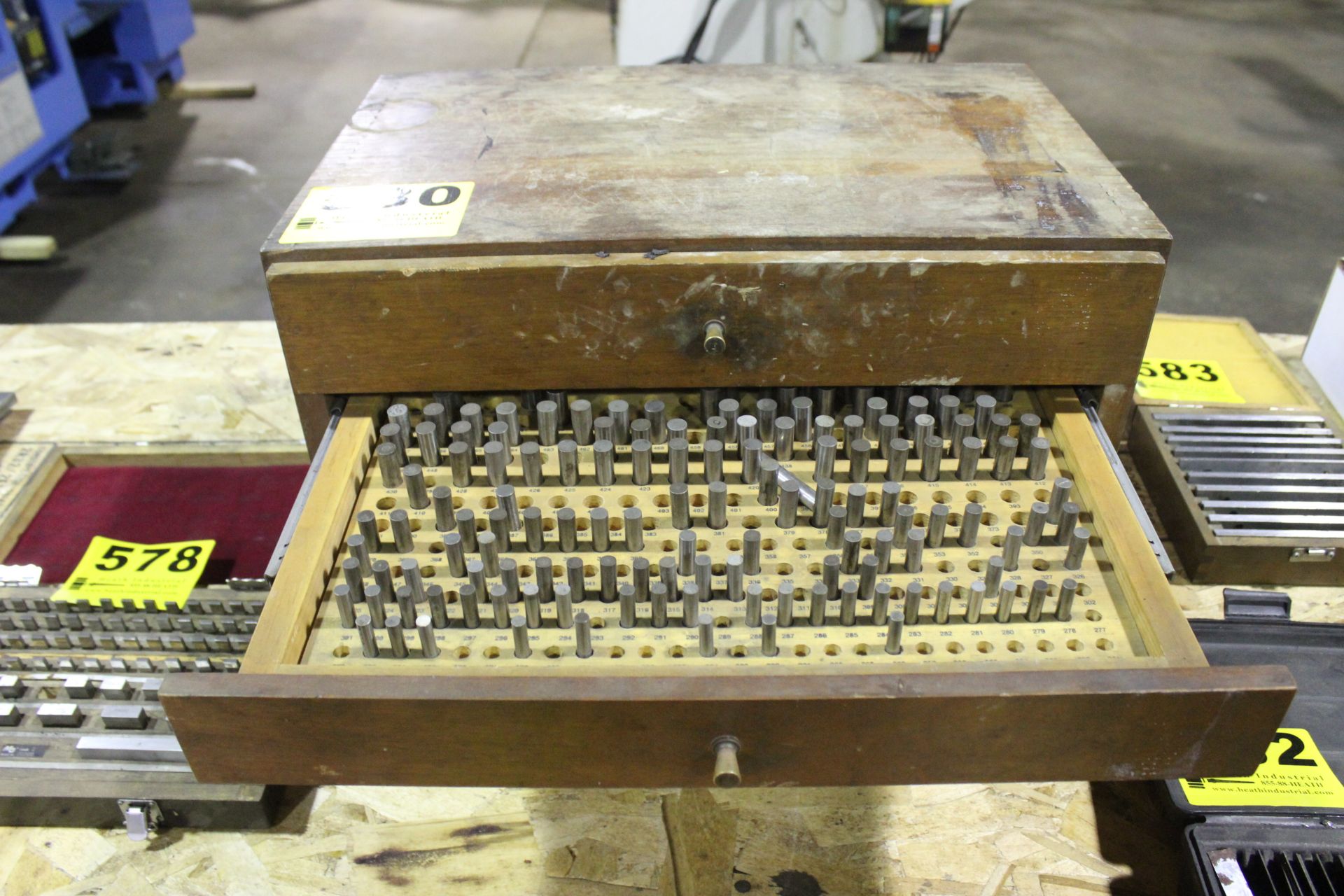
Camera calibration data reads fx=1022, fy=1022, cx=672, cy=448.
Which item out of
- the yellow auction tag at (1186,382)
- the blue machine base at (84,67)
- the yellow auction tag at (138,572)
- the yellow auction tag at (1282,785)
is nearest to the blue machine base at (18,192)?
the blue machine base at (84,67)

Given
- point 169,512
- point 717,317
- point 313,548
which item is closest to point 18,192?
point 169,512

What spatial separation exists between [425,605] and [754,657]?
0.35m

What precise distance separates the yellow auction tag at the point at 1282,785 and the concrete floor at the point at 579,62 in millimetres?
2093

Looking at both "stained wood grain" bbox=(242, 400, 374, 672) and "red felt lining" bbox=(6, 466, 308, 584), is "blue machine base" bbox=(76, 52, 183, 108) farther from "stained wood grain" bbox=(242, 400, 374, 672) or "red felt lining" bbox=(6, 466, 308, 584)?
"stained wood grain" bbox=(242, 400, 374, 672)

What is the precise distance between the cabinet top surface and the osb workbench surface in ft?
2.37

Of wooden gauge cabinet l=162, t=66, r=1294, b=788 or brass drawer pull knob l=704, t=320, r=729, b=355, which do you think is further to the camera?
brass drawer pull knob l=704, t=320, r=729, b=355

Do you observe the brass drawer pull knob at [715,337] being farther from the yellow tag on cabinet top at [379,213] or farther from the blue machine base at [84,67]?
the blue machine base at [84,67]

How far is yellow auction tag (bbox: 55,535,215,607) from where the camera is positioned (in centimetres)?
153

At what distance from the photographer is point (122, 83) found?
178 inches

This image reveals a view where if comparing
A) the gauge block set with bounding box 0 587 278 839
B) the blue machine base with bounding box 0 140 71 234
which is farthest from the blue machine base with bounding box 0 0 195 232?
the gauge block set with bounding box 0 587 278 839

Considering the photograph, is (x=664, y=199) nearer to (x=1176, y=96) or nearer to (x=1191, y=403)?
(x=1191, y=403)

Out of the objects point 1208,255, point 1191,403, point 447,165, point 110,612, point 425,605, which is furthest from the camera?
point 1208,255

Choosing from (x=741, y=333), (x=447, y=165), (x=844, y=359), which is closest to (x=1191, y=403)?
(x=844, y=359)

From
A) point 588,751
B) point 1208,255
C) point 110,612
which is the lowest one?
point 1208,255
